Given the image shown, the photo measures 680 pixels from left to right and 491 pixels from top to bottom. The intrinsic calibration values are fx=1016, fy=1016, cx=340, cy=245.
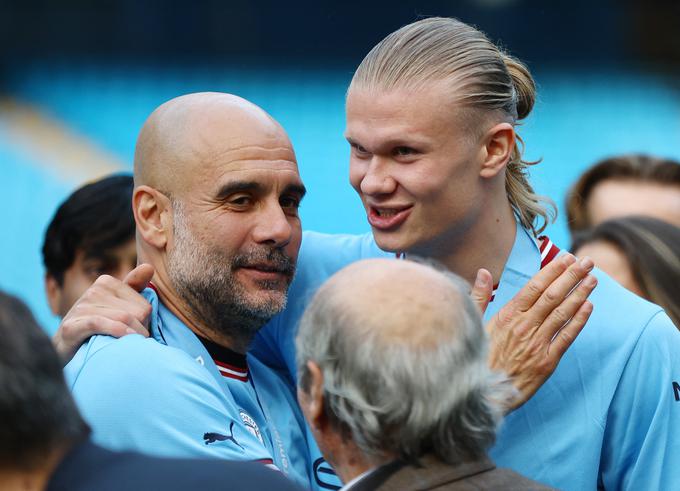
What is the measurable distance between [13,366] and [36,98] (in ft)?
29.9

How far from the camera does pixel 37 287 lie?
30.5ft

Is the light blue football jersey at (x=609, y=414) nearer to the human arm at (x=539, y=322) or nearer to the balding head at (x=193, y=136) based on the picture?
the human arm at (x=539, y=322)

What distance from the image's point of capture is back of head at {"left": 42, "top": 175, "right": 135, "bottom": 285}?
13.4ft

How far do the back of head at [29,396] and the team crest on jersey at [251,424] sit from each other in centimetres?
106

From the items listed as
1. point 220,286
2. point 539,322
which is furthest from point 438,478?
point 220,286

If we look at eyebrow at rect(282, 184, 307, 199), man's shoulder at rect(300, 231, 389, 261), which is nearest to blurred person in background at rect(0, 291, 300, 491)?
eyebrow at rect(282, 184, 307, 199)

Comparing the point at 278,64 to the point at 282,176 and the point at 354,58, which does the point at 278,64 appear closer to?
the point at 354,58

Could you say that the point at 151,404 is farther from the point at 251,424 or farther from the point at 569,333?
the point at 569,333

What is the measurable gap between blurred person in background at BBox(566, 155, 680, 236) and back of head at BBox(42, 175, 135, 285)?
212 cm

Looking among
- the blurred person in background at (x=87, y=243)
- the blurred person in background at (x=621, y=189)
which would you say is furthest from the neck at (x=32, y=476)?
the blurred person in background at (x=621, y=189)

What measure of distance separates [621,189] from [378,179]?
2.72 m

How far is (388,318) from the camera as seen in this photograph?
1808mm

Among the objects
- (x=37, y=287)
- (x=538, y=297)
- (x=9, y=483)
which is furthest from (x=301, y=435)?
(x=37, y=287)

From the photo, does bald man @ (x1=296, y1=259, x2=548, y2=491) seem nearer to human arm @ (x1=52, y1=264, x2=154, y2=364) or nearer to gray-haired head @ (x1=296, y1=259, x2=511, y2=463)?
gray-haired head @ (x1=296, y1=259, x2=511, y2=463)
